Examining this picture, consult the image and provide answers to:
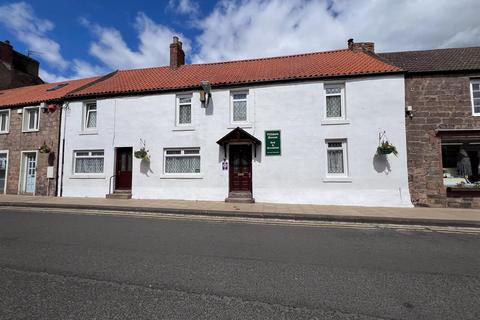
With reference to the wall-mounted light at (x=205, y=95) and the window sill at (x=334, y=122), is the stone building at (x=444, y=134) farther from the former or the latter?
the wall-mounted light at (x=205, y=95)

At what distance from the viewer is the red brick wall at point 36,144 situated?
14648 mm

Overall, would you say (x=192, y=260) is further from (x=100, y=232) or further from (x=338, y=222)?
(x=338, y=222)

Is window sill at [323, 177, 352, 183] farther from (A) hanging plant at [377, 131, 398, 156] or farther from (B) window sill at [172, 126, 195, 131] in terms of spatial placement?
(B) window sill at [172, 126, 195, 131]

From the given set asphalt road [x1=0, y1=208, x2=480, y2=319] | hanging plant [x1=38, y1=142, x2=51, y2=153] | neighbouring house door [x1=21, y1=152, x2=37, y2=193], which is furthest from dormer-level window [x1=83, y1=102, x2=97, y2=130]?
A: asphalt road [x1=0, y1=208, x2=480, y2=319]

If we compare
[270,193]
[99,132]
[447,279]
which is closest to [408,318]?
[447,279]

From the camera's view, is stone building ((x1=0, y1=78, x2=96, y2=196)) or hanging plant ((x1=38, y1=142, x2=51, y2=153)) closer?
hanging plant ((x1=38, y1=142, x2=51, y2=153))

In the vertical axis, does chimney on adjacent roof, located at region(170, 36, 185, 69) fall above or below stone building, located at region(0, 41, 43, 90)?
below

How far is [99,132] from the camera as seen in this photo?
1419cm

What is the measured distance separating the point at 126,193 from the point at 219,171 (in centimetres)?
475

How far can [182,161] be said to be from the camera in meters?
13.3

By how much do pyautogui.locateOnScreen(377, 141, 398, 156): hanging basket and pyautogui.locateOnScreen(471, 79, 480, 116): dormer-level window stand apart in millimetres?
3717

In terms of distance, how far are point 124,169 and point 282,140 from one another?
7.94 metres

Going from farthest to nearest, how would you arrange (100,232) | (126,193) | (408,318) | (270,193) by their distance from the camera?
(126,193)
(270,193)
(100,232)
(408,318)

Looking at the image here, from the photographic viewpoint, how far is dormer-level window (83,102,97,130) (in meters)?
14.7
